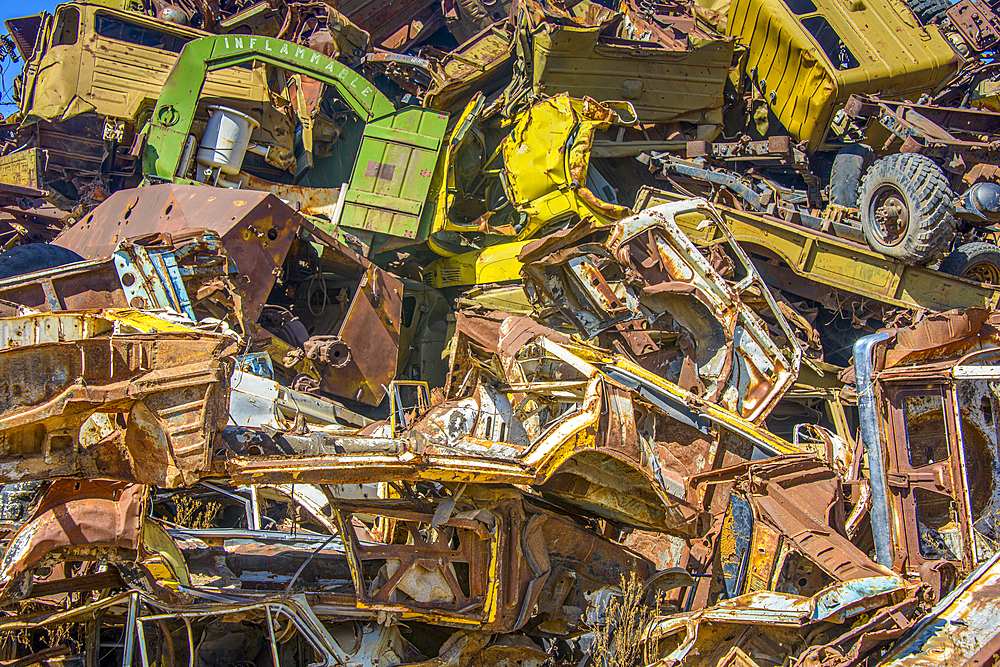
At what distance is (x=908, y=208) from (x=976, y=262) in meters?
0.95

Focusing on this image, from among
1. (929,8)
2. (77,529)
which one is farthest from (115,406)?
(929,8)

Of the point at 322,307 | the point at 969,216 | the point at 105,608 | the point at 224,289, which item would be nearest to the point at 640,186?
the point at 969,216

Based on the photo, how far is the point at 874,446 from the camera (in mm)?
3375

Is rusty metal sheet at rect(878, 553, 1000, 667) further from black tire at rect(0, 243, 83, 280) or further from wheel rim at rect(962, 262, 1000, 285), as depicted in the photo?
black tire at rect(0, 243, 83, 280)

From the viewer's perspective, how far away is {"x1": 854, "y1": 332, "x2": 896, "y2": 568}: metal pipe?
3284 mm

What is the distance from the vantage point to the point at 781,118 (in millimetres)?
8242

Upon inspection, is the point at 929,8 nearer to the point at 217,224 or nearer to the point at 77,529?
the point at 217,224

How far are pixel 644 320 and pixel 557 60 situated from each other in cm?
398

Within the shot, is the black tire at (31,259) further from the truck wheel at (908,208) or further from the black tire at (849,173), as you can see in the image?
the black tire at (849,173)

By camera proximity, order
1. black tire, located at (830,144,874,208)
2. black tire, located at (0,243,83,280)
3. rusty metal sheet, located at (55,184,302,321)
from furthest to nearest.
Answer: black tire, located at (830,144,874,208) < rusty metal sheet, located at (55,184,302,321) < black tire, located at (0,243,83,280)

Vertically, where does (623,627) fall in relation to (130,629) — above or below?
above

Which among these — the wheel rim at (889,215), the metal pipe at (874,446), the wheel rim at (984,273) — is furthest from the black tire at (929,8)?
the metal pipe at (874,446)

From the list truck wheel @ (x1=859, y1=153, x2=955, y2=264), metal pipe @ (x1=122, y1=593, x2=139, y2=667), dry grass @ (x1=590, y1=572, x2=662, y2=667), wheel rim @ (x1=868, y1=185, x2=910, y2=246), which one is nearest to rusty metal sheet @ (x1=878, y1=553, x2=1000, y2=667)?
dry grass @ (x1=590, y1=572, x2=662, y2=667)

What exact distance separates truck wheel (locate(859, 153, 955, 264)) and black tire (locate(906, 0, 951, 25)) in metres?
3.54
